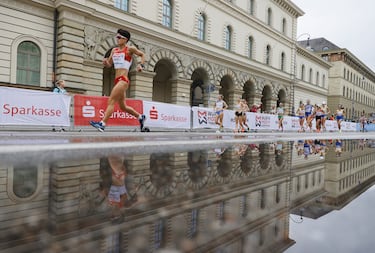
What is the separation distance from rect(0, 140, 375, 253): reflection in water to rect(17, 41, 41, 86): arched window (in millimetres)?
16281

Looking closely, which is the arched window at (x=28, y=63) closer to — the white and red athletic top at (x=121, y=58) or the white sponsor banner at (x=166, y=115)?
the white sponsor banner at (x=166, y=115)

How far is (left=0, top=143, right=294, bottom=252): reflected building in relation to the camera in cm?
117

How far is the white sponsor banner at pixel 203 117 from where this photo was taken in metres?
16.4

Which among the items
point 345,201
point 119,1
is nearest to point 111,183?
point 345,201

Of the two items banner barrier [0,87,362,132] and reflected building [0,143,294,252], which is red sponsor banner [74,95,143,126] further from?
reflected building [0,143,294,252]

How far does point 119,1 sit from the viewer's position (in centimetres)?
2153

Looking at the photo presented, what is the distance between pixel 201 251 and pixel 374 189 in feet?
6.98

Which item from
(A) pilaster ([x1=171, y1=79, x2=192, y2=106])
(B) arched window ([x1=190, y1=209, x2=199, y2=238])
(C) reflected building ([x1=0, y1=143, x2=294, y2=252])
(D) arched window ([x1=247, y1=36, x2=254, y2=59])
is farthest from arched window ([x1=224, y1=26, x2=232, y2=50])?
(B) arched window ([x1=190, y1=209, x2=199, y2=238])

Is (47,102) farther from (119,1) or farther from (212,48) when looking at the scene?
(212,48)

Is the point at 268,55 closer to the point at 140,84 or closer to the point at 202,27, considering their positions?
the point at 202,27

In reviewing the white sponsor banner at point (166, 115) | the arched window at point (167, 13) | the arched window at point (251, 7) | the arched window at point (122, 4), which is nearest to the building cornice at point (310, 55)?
the arched window at point (251, 7)

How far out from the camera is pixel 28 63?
686 inches

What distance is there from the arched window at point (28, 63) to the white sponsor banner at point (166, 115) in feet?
26.2

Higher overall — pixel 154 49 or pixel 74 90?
pixel 154 49
